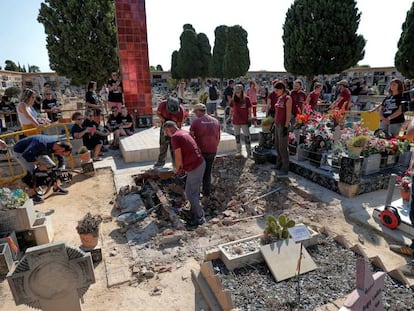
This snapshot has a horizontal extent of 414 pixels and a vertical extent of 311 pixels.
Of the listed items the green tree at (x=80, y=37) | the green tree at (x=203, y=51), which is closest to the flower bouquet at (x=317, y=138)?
the green tree at (x=80, y=37)

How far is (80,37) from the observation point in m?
12.6

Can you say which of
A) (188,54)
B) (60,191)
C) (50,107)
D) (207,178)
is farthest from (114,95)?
(188,54)

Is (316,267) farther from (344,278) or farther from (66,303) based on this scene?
(66,303)

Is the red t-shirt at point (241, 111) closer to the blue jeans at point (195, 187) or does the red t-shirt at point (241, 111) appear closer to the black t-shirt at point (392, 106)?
the blue jeans at point (195, 187)

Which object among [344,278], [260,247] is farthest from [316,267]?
[260,247]

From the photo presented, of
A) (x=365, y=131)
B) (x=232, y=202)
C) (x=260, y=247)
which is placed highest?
(x=365, y=131)

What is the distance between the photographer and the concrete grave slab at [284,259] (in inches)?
117

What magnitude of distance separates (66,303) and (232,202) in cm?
356

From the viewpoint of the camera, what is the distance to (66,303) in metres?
2.23

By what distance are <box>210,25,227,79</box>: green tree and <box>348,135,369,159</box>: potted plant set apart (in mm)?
29477

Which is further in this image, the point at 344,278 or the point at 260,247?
the point at 260,247

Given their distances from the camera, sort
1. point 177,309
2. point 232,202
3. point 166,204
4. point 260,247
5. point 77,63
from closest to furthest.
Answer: point 177,309 → point 260,247 → point 166,204 → point 232,202 → point 77,63

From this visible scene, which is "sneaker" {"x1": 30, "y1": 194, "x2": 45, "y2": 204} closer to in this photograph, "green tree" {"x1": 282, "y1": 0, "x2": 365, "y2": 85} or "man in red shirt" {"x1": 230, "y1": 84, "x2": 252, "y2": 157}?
"man in red shirt" {"x1": 230, "y1": 84, "x2": 252, "y2": 157}

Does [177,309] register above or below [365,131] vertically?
below
